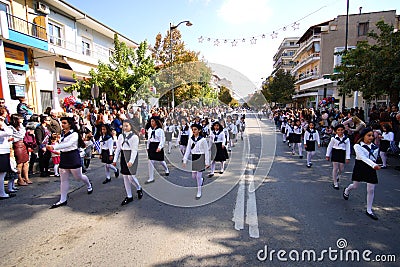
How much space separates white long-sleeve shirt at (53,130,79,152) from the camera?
15.1 feet

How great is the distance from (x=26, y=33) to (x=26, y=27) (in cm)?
41

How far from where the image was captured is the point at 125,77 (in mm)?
13328

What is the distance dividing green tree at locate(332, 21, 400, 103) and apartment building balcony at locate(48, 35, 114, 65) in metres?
16.8

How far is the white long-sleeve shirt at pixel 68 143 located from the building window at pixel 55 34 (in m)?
13.6

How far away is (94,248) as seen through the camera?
3271mm

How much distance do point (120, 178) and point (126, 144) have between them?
2.04m

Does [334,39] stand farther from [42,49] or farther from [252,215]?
[252,215]

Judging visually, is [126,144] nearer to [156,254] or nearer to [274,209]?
[156,254]

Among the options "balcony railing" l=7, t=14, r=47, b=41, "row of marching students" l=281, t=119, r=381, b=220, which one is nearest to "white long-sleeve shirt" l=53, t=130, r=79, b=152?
"row of marching students" l=281, t=119, r=381, b=220

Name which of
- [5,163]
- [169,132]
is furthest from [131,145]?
[169,132]

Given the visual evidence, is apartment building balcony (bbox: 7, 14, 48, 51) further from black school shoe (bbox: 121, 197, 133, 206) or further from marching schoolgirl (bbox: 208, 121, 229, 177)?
black school shoe (bbox: 121, 197, 133, 206)

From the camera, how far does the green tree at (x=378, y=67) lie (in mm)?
10496

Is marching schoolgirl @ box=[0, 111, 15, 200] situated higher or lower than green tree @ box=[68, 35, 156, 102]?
lower

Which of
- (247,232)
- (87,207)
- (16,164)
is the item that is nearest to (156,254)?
(247,232)
